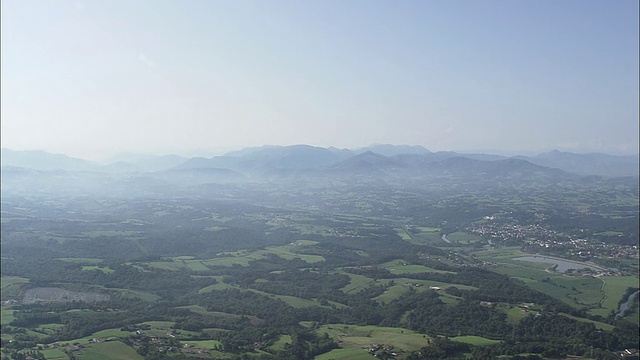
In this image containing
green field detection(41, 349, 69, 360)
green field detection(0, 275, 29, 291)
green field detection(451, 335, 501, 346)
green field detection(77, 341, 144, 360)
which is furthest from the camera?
green field detection(0, 275, 29, 291)

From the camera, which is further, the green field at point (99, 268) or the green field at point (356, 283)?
the green field at point (99, 268)

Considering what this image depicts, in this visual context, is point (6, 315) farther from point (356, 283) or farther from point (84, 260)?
point (356, 283)

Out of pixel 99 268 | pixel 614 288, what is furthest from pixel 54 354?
pixel 614 288

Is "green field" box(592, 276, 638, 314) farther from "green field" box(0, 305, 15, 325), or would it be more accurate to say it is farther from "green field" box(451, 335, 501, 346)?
"green field" box(0, 305, 15, 325)

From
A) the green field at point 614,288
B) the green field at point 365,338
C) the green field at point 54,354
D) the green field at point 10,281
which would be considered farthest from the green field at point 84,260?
the green field at point 614,288

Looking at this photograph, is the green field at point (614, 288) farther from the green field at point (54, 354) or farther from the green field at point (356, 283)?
the green field at point (54, 354)

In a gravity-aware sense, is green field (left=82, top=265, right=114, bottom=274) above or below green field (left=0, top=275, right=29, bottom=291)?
above

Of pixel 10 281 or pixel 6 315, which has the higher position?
pixel 10 281

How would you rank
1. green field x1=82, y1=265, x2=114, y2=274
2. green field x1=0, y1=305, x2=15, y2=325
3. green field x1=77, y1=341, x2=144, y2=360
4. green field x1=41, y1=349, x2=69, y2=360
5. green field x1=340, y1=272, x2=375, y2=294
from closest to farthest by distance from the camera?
green field x1=41, y1=349, x2=69, y2=360 → green field x1=77, y1=341, x2=144, y2=360 → green field x1=0, y1=305, x2=15, y2=325 → green field x1=340, y1=272, x2=375, y2=294 → green field x1=82, y1=265, x2=114, y2=274

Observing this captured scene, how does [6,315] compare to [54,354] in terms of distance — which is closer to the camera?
[54,354]

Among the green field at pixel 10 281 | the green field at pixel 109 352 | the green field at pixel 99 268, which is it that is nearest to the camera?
the green field at pixel 109 352

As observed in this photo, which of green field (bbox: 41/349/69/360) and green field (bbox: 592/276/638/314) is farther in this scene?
green field (bbox: 592/276/638/314)

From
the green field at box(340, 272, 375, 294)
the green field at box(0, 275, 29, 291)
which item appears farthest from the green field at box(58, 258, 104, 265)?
the green field at box(340, 272, 375, 294)
